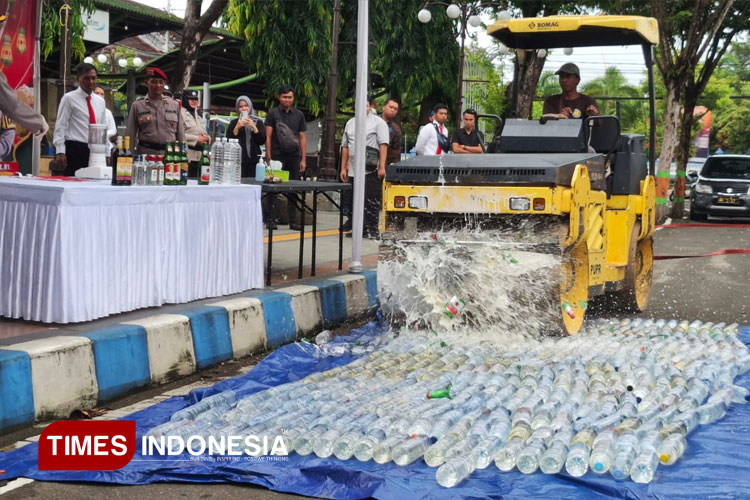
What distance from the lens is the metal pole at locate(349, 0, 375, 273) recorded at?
9.25 meters

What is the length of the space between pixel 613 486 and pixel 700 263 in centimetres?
1123

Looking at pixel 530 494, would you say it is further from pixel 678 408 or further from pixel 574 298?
pixel 574 298

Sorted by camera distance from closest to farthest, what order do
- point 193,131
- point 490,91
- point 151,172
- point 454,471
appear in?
point 454,471 → point 151,172 → point 193,131 → point 490,91

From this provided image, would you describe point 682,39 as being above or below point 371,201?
above

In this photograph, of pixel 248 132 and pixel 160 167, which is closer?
pixel 160 167

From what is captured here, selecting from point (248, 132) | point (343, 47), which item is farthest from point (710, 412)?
point (343, 47)

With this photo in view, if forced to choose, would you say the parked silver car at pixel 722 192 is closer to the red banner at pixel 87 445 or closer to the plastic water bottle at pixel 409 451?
the plastic water bottle at pixel 409 451

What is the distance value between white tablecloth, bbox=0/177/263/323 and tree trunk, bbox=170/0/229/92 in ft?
35.7

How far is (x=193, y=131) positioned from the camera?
12.0m

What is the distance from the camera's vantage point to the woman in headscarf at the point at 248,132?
1298 centimetres

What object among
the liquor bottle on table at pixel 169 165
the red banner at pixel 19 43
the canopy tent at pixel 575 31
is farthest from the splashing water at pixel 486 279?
the red banner at pixel 19 43

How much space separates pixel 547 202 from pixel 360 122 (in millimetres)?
2508

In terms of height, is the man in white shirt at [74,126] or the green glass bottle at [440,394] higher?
the man in white shirt at [74,126]

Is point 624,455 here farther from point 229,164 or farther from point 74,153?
point 74,153
